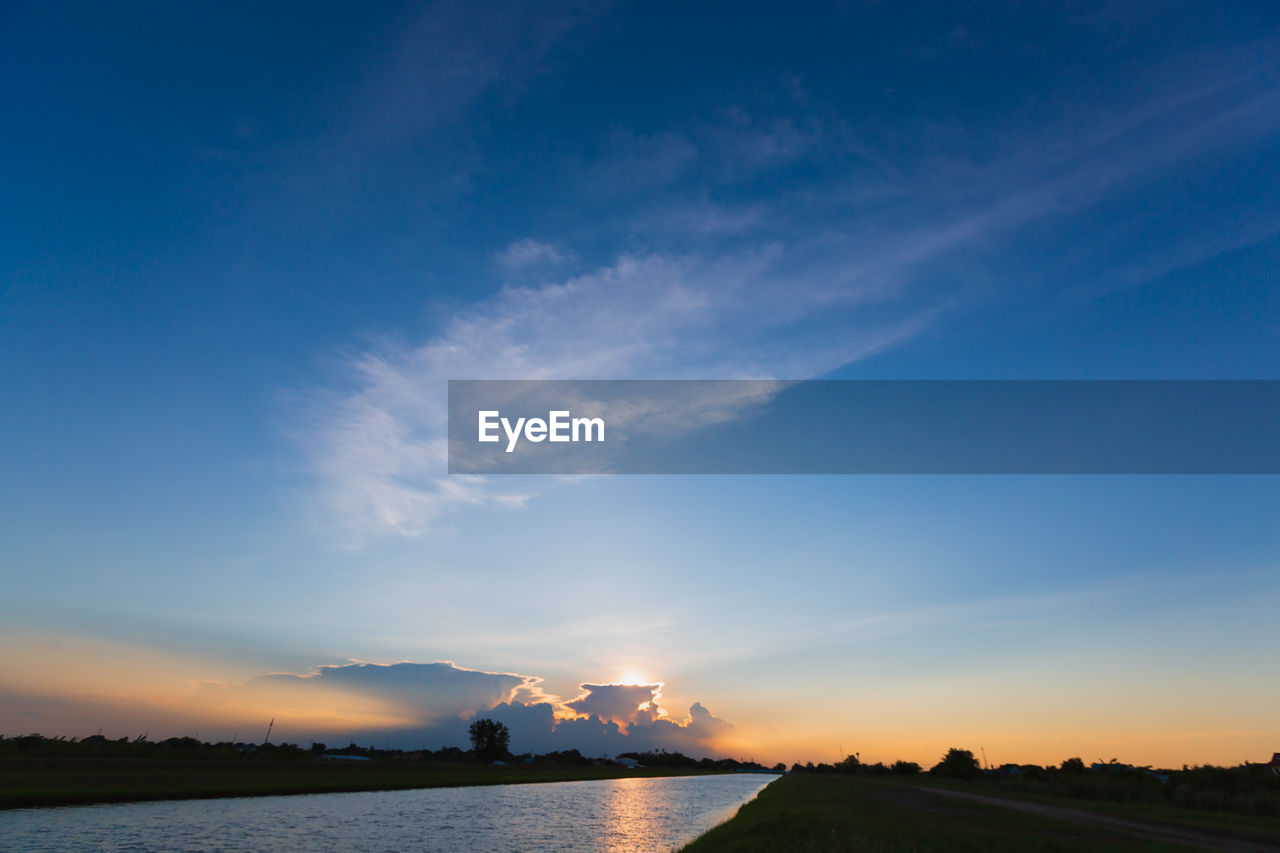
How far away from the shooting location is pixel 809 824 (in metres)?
38.1

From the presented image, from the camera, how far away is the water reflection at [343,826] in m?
30.6

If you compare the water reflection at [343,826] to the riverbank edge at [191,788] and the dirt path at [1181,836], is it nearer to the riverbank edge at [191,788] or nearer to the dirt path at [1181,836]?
the riverbank edge at [191,788]

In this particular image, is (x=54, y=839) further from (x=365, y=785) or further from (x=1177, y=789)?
(x=1177, y=789)

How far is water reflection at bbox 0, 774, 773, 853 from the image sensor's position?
100 feet

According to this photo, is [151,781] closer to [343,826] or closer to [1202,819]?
[343,826]

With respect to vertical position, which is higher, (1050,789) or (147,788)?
(147,788)

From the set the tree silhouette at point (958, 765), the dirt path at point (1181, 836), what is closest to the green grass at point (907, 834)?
the dirt path at point (1181, 836)

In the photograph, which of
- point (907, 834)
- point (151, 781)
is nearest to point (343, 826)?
point (151, 781)

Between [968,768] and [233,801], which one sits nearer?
[233,801]

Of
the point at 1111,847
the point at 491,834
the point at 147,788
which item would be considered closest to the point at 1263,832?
the point at 1111,847

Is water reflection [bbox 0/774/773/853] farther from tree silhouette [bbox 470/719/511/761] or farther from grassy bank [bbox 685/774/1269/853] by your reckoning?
tree silhouette [bbox 470/719/511/761]

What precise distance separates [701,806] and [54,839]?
64.7 m

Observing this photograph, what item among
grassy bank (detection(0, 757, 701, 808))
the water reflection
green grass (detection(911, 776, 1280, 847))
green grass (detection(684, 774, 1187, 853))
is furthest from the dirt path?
grassy bank (detection(0, 757, 701, 808))

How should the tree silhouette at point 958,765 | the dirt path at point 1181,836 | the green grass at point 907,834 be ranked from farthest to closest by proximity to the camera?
the tree silhouette at point 958,765 < the dirt path at point 1181,836 < the green grass at point 907,834
